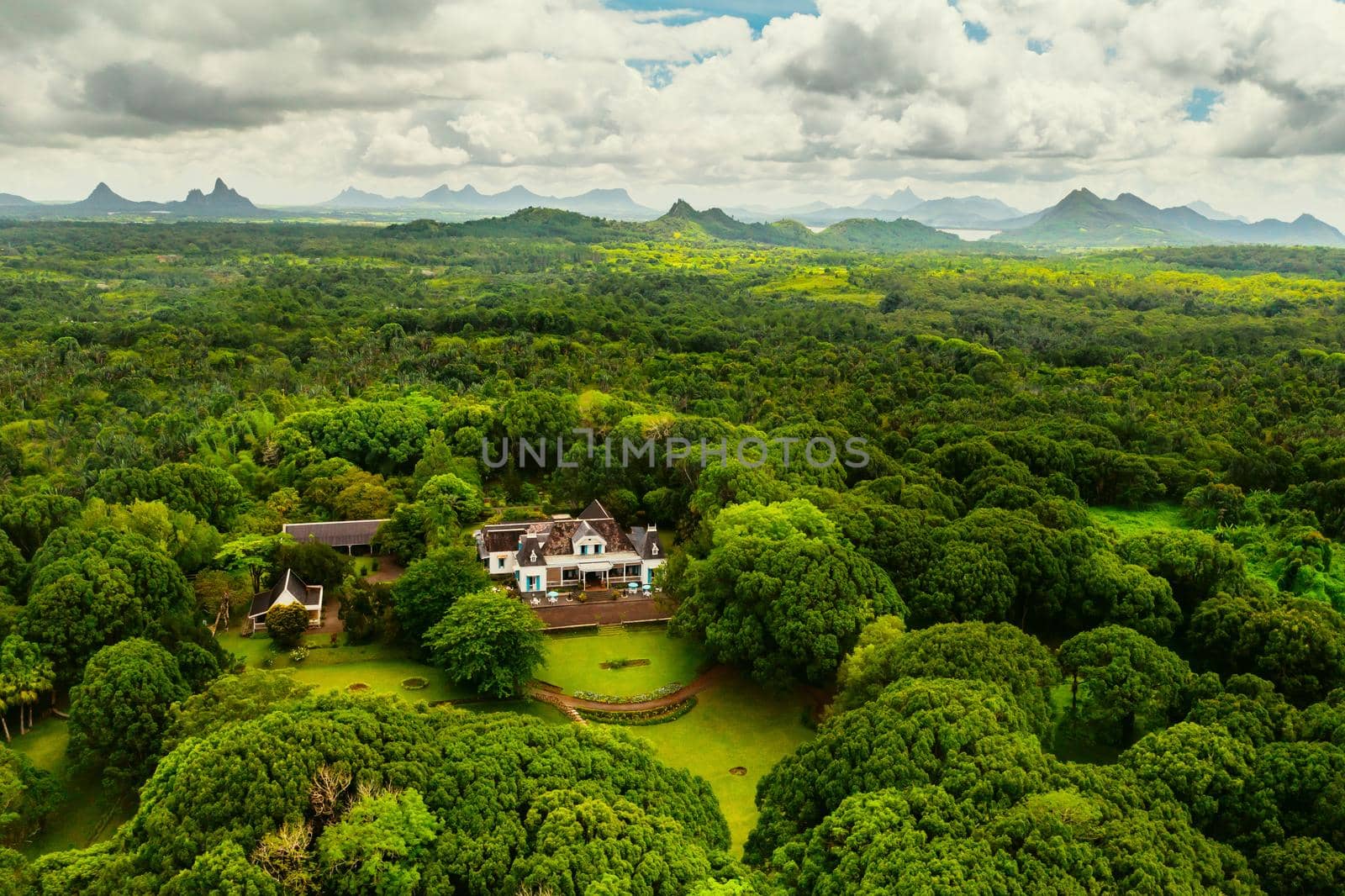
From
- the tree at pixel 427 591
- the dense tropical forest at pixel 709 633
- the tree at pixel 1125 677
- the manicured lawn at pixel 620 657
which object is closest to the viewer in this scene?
the dense tropical forest at pixel 709 633

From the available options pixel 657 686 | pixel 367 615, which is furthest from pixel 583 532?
pixel 657 686

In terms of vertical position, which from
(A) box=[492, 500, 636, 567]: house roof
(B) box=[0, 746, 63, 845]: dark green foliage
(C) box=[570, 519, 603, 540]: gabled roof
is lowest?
(B) box=[0, 746, 63, 845]: dark green foliage

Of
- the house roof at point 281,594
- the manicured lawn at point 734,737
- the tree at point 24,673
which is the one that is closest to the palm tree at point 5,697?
the tree at point 24,673

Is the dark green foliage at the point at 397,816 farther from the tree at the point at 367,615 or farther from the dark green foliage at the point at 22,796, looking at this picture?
the tree at the point at 367,615

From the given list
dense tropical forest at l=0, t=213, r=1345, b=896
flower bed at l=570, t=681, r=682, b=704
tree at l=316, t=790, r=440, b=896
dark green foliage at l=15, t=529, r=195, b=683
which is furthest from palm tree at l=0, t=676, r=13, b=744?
flower bed at l=570, t=681, r=682, b=704

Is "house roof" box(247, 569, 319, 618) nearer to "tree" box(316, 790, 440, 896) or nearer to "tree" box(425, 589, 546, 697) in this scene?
"tree" box(425, 589, 546, 697)

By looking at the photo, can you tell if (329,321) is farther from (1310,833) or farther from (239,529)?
(1310,833)
